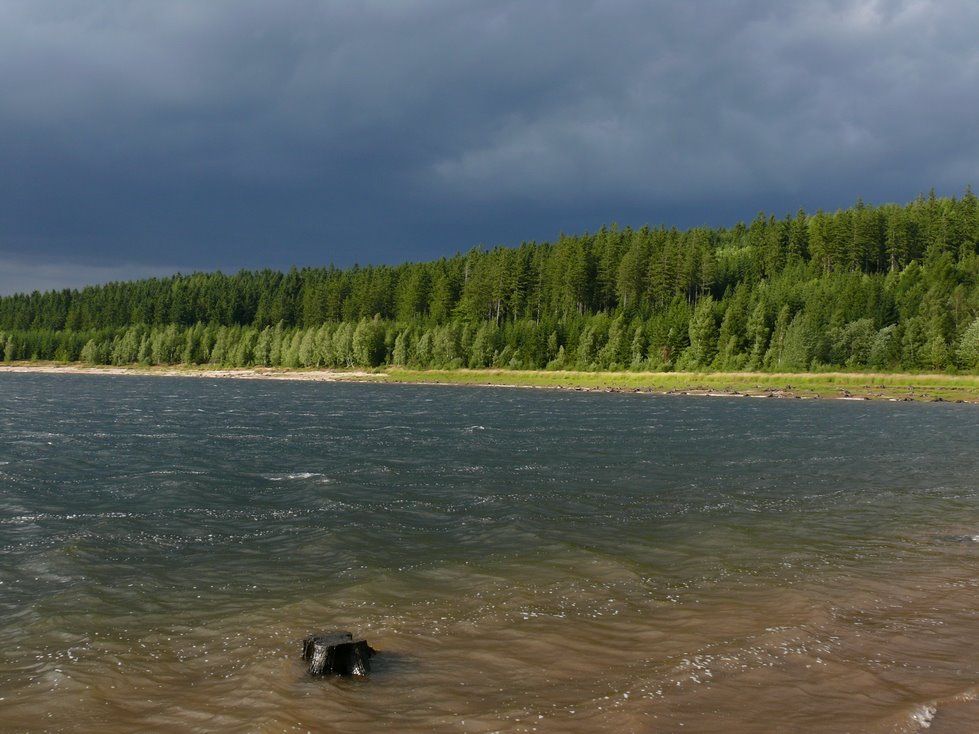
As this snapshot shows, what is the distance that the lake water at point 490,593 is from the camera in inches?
317

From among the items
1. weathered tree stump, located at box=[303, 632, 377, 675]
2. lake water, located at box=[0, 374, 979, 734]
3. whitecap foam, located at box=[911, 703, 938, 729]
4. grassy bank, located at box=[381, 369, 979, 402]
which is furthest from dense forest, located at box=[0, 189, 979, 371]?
weathered tree stump, located at box=[303, 632, 377, 675]

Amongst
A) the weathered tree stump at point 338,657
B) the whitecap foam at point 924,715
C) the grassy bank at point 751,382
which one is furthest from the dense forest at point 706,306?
the weathered tree stump at point 338,657

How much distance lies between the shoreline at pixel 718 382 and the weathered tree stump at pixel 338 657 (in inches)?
3451

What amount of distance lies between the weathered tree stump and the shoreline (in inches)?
3451

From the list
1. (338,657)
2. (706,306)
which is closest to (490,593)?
(338,657)

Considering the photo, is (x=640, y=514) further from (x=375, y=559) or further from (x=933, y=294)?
(x=933, y=294)

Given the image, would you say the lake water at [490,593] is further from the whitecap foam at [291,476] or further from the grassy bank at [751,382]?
the grassy bank at [751,382]

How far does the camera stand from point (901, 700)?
26.0 feet

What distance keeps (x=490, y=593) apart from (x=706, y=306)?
132m

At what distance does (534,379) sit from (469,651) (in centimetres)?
12201

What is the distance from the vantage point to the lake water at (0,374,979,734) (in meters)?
8.05

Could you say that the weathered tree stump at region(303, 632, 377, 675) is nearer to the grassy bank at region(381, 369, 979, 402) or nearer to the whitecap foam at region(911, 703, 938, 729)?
the whitecap foam at region(911, 703, 938, 729)

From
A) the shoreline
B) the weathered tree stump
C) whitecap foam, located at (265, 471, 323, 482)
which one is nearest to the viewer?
the weathered tree stump

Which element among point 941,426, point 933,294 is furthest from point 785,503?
point 933,294
